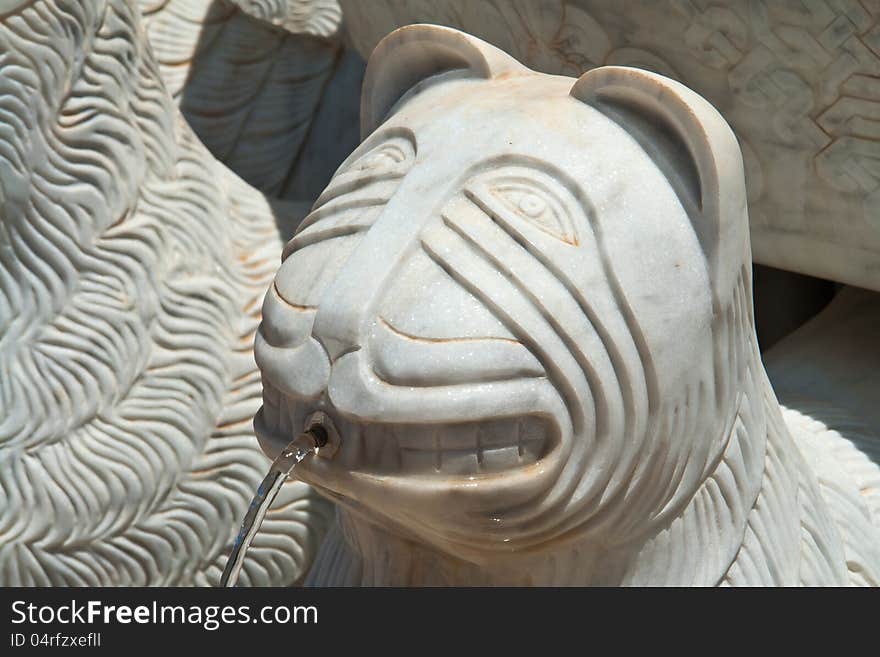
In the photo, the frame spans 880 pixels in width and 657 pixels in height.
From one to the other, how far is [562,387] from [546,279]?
82 millimetres

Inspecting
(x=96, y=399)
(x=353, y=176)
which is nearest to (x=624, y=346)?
(x=353, y=176)

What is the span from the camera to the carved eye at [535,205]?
1.05 metres

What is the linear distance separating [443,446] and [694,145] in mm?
307

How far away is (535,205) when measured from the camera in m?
1.06

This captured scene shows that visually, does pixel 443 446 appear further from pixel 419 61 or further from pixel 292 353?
pixel 419 61

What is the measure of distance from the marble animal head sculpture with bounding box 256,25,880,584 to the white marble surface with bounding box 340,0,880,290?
0.51 metres

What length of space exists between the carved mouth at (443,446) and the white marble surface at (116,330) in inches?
34.5

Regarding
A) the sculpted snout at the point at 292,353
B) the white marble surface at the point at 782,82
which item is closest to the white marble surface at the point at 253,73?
the white marble surface at the point at 782,82

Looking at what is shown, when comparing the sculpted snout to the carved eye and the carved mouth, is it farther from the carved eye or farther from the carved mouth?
the carved eye

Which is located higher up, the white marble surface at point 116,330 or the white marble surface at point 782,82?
the white marble surface at point 782,82

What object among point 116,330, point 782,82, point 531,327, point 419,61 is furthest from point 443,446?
point 116,330

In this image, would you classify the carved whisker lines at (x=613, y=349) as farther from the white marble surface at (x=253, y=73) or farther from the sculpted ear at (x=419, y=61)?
the white marble surface at (x=253, y=73)
